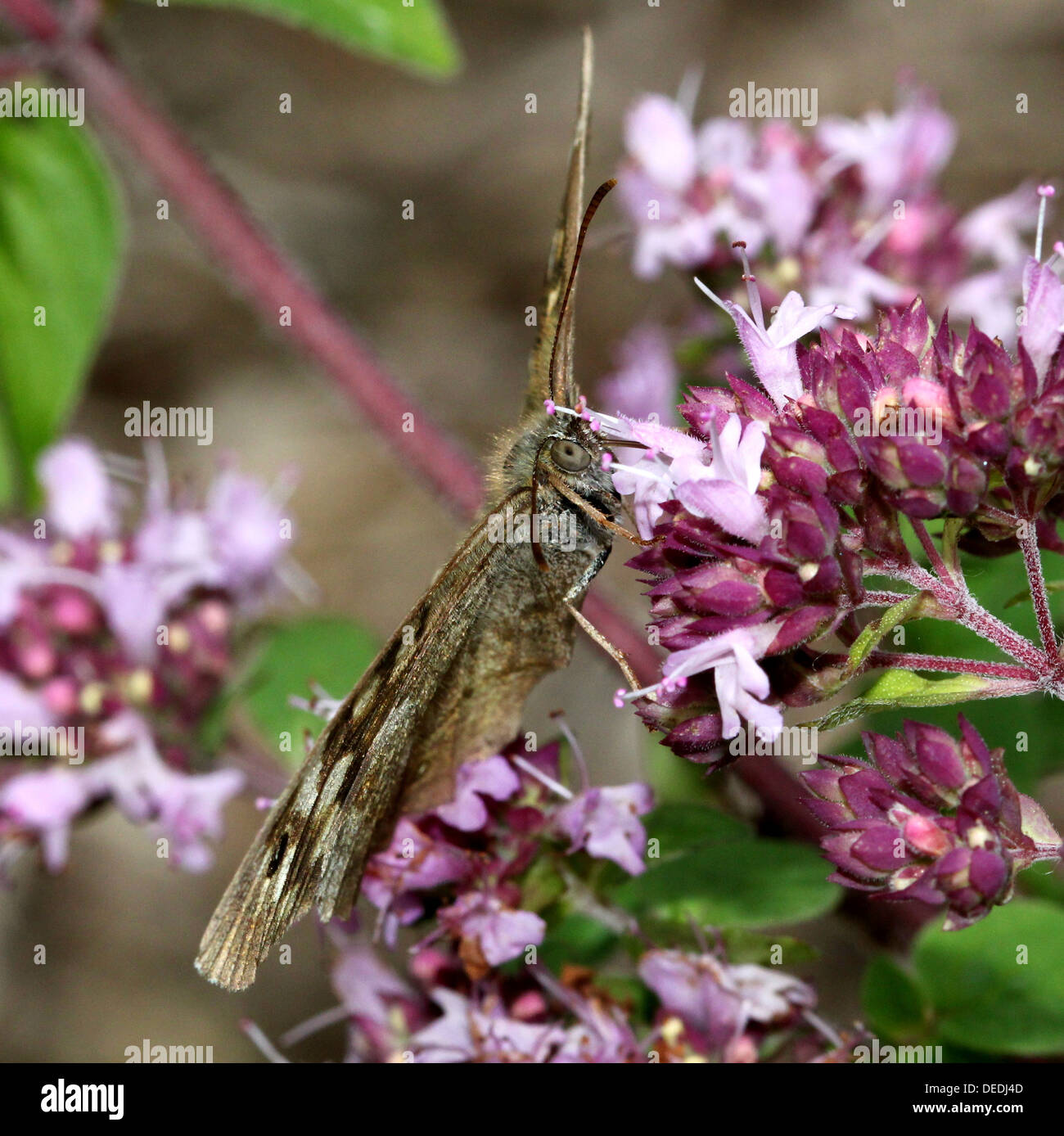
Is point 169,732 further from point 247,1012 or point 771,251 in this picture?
point 247,1012

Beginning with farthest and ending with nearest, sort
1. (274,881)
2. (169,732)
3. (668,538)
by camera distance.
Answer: (169,732) → (274,881) → (668,538)

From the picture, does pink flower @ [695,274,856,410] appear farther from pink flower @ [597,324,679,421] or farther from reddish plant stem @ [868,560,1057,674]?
pink flower @ [597,324,679,421]

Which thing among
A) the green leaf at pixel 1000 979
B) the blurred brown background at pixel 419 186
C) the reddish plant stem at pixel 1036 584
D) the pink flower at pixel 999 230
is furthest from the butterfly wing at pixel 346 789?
the blurred brown background at pixel 419 186

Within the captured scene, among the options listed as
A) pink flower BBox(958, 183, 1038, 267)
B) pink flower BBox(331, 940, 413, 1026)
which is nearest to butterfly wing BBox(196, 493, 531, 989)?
pink flower BBox(331, 940, 413, 1026)

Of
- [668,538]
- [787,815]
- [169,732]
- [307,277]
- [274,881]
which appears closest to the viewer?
[668,538]

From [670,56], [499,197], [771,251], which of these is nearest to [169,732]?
[771,251]

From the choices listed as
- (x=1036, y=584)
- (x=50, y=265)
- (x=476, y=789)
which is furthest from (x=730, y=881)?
(x=50, y=265)

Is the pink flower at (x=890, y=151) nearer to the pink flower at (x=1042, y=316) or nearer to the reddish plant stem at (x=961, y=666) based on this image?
the pink flower at (x=1042, y=316)

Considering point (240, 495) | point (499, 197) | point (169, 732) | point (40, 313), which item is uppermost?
point (499, 197)
